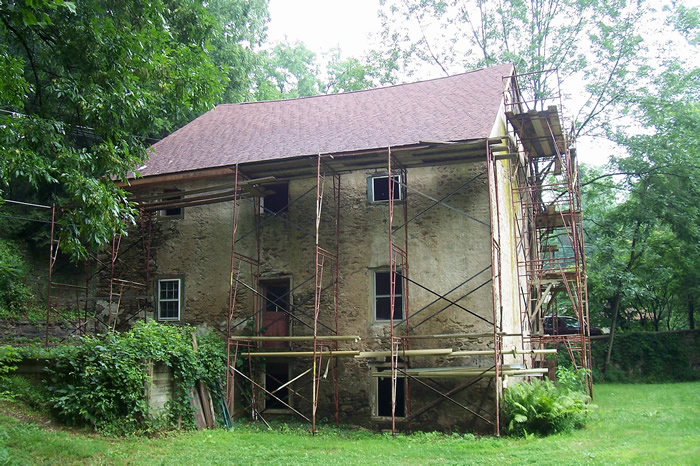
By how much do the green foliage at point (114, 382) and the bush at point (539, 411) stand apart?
6.90m

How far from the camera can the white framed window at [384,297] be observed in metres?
15.5

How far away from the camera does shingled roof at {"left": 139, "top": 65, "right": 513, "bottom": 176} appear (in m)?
15.9

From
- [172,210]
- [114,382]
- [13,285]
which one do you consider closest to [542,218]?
[172,210]

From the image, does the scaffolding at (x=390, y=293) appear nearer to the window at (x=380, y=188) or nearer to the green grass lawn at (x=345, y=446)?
the window at (x=380, y=188)

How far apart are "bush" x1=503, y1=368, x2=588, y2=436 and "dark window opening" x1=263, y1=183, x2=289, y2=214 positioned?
25.9 ft

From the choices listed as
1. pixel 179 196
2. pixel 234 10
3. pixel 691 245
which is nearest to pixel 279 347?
pixel 179 196

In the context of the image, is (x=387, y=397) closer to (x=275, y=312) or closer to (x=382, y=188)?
(x=275, y=312)

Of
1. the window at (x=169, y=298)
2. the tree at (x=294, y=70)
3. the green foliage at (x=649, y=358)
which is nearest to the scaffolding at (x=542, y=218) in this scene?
the green foliage at (x=649, y=358)

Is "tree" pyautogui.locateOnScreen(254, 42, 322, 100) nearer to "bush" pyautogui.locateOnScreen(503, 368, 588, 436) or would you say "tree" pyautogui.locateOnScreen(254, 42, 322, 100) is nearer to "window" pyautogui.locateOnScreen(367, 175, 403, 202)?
"window" pyautogui.locateOnScreen(367, 175, 403, 202)

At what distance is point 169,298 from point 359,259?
5.94 m

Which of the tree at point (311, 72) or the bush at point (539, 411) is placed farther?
the tree at point (311, 72)

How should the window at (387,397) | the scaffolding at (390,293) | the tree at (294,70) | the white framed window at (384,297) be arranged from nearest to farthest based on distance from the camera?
the scaffolding at (390,293) → the window at (387,397) → the white framed window at (384,297) → the tree at (294,70)

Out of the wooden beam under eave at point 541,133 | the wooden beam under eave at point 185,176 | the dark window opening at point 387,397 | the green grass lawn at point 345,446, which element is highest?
the wooden beam under eave at point 541,133

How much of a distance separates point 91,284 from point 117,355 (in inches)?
492
